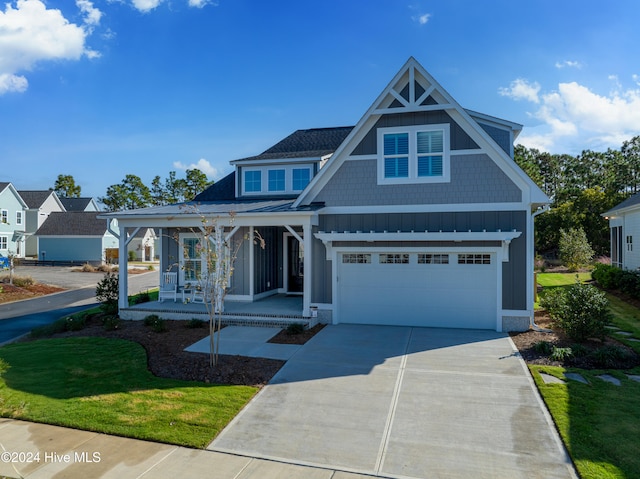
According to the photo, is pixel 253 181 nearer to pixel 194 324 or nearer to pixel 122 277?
pixel 122 277

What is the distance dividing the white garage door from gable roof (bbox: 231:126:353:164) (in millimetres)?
6094

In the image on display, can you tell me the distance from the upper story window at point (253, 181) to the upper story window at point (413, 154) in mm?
6220

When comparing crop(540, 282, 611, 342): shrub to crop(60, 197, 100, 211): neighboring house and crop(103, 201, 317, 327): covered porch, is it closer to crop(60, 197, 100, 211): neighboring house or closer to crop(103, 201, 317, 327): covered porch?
crop(103, 201, 317, 327): covered porch

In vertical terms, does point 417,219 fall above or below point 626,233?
above

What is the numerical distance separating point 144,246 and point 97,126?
26236mm

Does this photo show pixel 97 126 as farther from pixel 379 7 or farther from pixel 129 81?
pixel 379 7

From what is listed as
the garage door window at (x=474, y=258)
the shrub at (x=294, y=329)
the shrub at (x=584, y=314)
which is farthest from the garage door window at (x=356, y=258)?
the shrub at (x=584, y=314)

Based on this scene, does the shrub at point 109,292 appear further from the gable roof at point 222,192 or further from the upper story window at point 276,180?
the upper story window at point 276,180

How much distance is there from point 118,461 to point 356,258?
8291 millimetres

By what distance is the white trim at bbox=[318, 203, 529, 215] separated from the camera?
1081 cm

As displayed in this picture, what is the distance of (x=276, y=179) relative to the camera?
1602 cm

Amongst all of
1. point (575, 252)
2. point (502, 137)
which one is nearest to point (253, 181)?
point (502, 137)

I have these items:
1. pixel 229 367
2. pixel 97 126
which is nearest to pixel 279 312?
pixel 229 367

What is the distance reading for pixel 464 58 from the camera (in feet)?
42.1
